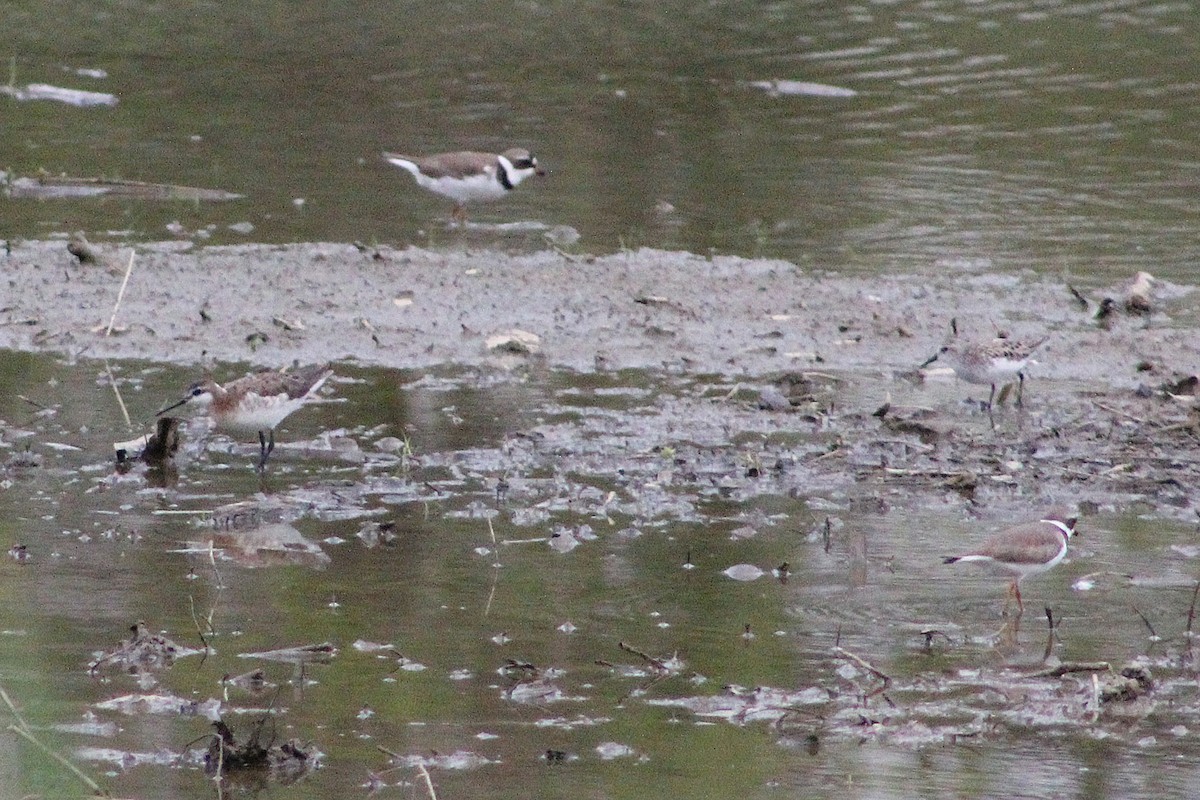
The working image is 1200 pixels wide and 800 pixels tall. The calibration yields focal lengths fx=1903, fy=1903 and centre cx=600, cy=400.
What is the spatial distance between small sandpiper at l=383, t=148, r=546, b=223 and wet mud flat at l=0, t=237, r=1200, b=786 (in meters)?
1.53

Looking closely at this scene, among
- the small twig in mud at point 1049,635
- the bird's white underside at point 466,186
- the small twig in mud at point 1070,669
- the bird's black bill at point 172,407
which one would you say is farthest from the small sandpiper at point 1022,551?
the bird's white underside at point 466,186

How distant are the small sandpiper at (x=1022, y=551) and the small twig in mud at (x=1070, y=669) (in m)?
0.74

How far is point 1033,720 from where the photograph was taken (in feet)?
20.5

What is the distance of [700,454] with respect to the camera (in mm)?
9227

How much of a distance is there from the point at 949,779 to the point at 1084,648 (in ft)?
4.76

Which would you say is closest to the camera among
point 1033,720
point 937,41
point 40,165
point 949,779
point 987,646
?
point 949,779

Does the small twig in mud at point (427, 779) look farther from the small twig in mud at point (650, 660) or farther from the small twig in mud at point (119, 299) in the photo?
the small twig in mud at point (119, 299)

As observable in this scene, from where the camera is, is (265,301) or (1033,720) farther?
(265,301)

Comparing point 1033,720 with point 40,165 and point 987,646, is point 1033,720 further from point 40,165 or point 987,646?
point 40,165

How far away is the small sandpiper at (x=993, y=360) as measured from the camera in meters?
9.98

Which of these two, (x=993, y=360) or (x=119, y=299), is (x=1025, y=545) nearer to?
(x=993, y=360)

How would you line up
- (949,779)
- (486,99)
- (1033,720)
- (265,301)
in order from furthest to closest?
(486,99), (265,301), (1033,720), (949,779)

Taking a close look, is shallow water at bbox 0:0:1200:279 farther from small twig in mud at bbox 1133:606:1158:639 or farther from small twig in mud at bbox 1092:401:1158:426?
small twig in mud at bbox 1133:606:1158:639

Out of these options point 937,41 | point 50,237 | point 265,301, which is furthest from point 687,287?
point 937,41
